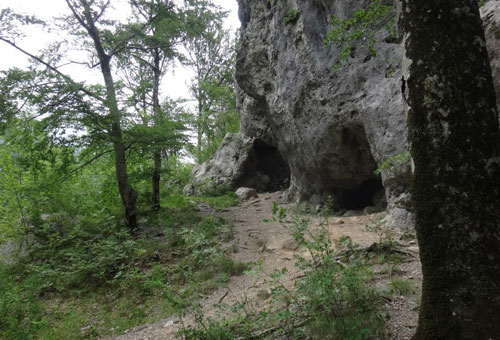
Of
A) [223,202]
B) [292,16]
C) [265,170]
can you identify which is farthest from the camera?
[265,170]

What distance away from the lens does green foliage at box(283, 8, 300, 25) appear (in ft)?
35.2

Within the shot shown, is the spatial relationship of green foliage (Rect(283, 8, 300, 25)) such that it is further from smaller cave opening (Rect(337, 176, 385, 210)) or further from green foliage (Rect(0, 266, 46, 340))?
green foliage (Rect(0, 266, 46, 340))

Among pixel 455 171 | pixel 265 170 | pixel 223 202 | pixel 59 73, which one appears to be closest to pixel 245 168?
pixel 265 170

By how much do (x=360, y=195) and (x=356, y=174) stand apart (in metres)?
1.23

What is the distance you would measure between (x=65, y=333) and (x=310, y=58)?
9882 mm

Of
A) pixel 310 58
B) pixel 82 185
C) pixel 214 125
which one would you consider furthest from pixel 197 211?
pixel 214 125

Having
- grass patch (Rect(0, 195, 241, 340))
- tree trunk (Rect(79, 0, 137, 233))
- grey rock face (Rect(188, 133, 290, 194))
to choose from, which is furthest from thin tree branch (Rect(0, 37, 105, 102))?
grey rock face (Rect(188, 133, 290, 194))

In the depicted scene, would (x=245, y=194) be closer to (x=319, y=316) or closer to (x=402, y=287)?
(x=402, y=287)

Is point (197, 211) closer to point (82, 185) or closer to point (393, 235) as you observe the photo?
point (82, 185)

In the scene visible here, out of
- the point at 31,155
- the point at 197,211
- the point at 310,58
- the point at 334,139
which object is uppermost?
the point at 310,58

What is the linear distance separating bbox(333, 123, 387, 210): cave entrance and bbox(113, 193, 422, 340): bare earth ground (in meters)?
1.79

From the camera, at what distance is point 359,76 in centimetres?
879

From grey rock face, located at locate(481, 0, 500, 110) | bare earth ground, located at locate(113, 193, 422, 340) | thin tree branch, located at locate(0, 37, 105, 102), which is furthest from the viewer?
thin tree branch, located at locate(0, 37, 105, 102)

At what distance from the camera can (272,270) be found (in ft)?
20.1
